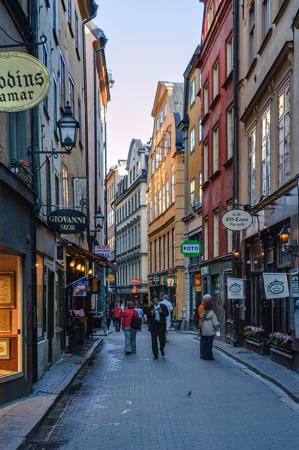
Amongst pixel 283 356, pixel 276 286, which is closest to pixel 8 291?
pixel 276 286

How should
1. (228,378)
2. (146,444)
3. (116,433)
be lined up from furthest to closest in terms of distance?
(228,378) < (116,433) < (146,444)

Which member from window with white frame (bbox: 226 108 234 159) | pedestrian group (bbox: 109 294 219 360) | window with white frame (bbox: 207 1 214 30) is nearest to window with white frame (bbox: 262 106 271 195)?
pedestrian group (bbox: 109 294 219 360)

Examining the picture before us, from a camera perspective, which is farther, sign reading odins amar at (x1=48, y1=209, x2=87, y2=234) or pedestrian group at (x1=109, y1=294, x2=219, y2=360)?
pedestrian group at (x1=109, y1=294, x2=219, y2=360)

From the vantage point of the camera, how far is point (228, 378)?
559 inches

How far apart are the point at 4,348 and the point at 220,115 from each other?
1700cm

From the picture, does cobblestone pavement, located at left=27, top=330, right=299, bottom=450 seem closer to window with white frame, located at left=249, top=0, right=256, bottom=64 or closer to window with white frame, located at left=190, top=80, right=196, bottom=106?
window with white frame, located at left=249, top=0, right=256, bottom=64

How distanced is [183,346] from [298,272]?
9986 mm

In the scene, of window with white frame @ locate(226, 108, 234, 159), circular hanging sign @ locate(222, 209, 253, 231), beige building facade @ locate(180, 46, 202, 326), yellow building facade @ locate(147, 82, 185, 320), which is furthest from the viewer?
yellow building facade @ locate(147, 82, 185, 320)

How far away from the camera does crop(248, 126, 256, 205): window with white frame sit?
802 inches

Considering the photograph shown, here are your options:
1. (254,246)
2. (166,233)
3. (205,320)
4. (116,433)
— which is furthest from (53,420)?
(166,233)

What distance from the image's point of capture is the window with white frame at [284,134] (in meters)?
16.0

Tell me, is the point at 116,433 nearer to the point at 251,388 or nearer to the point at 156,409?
the point at 156,409

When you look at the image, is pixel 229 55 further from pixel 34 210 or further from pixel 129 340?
pixel 34 210

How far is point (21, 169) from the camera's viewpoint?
11.6 m
